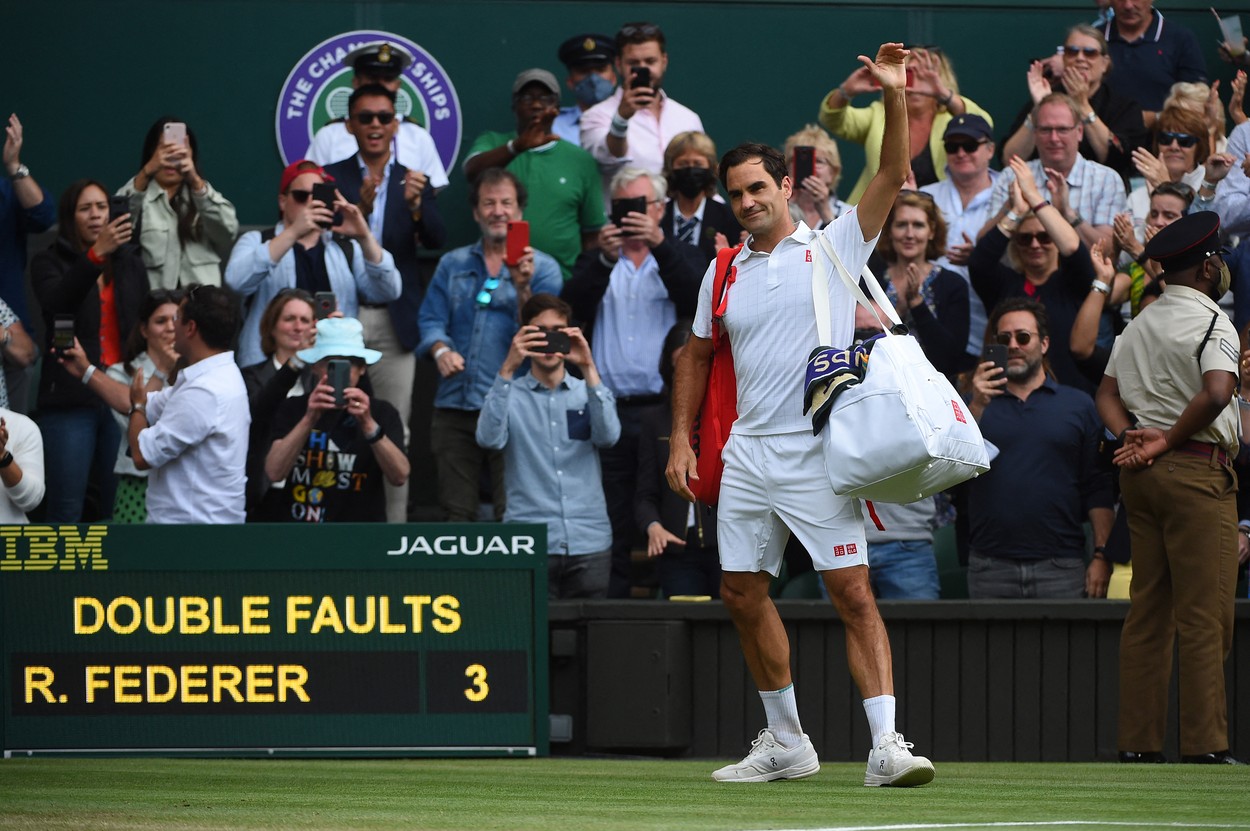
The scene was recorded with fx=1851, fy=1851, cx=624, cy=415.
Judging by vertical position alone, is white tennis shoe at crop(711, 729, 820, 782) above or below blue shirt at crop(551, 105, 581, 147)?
below

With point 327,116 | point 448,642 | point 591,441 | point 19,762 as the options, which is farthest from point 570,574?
point 327,116

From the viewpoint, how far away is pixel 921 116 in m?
11.6

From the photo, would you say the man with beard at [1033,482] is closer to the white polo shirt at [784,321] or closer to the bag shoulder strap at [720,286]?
the bag shoulder strap at [720,286]

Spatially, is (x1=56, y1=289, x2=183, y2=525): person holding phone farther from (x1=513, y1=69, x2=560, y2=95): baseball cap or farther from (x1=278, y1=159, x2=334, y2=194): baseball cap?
(x1=513, y1=69, x2=560, y2=95): baseball cap

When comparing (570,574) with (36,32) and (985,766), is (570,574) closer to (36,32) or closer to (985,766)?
(985,766)

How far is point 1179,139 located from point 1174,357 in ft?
9.92

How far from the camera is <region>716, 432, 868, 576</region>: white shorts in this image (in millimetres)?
6207

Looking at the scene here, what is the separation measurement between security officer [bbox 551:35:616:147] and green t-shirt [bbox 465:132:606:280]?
550 millimetres

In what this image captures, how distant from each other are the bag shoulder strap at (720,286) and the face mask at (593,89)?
5.26m

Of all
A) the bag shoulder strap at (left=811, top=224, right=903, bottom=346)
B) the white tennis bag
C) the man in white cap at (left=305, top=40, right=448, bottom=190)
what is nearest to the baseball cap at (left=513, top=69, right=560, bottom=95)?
the man in white cap at (left=305, top=40, right=448, bottom=190)

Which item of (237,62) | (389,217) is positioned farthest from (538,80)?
(237,62)

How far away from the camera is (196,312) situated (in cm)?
861

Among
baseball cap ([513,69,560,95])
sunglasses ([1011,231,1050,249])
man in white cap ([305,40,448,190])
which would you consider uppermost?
baseball cap ([513,69,560,95])

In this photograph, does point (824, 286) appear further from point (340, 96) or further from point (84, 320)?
point (340, 96)
